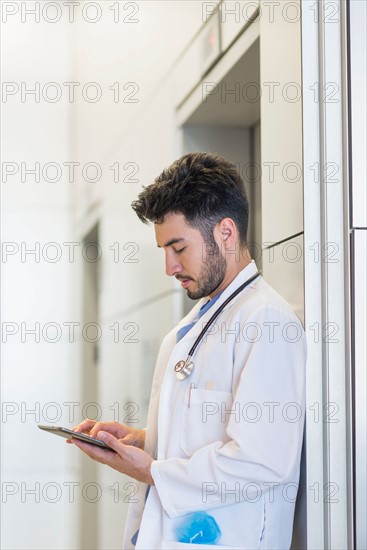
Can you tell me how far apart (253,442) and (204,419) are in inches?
5.1

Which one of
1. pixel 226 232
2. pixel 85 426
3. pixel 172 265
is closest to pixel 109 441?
pixel 85 426

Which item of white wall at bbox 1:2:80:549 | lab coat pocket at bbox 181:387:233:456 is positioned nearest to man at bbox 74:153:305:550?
lab coat pocket at bbox 181:387:233:456

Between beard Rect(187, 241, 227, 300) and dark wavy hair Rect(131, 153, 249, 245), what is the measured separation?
4 cm

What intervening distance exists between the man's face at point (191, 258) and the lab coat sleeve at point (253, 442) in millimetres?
169

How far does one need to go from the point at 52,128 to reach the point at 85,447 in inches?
31.2

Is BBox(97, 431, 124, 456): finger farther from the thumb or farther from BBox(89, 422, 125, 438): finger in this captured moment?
BBox(89, 422, 125, 438): finger

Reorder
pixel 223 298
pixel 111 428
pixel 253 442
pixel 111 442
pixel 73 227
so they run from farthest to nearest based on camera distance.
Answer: pixel 73 227, pixel 111 428, pixel 223 298, pixel 111 442, pixel 253 442

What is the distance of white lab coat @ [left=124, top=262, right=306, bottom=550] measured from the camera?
1.62 m

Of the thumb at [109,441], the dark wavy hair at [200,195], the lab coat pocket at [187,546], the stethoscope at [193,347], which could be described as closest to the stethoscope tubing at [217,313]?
the stethoscope at [193,347]

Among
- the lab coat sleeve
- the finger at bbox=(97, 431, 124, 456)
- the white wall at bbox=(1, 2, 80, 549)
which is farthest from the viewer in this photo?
the white wall at bbox=(1, 2, 80, 549)

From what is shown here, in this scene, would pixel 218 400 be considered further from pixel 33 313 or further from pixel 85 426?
pixel 33 313

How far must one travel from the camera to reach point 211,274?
1.83 m

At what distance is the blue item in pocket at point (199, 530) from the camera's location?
1.65m

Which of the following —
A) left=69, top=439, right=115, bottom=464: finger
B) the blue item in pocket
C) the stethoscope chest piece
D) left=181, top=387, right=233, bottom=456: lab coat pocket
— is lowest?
the blue item in pocket
